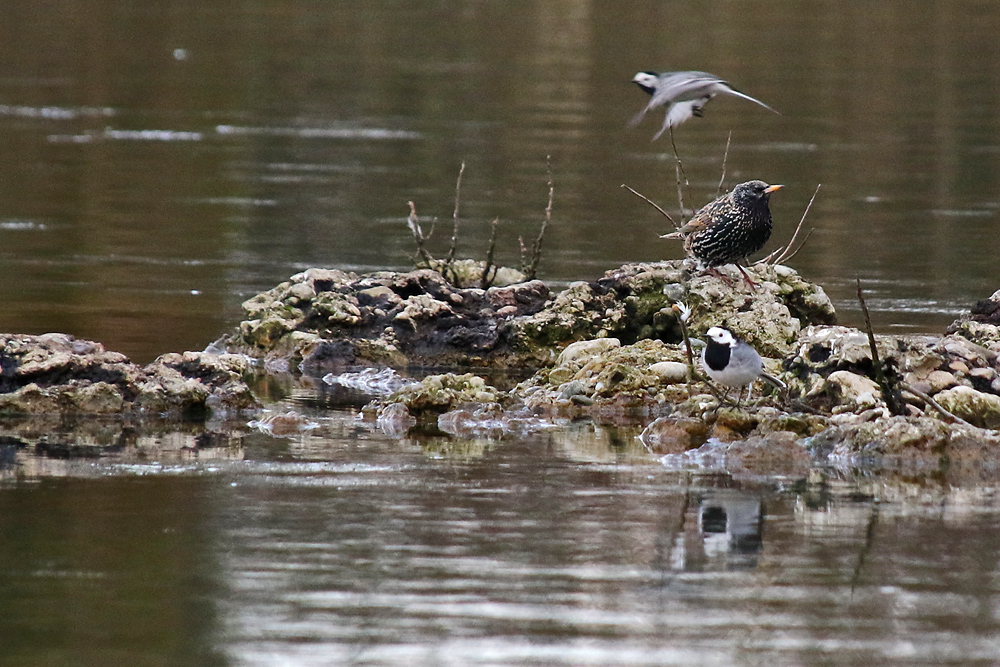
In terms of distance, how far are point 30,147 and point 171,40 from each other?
22.8 metres

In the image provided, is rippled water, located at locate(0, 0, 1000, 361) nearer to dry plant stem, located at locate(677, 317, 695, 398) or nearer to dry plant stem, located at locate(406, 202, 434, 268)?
dry plant stem, located at locate(406, 202, 434, 268)

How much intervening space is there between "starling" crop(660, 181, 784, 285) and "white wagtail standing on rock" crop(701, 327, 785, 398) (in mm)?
2114

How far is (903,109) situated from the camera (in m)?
35.3

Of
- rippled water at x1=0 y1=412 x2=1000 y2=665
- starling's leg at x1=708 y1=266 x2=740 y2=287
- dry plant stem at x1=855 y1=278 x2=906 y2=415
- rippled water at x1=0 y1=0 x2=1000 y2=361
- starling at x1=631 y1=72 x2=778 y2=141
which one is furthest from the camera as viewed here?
rippled water at x1=0 y1=0 x2=1000 y2=361

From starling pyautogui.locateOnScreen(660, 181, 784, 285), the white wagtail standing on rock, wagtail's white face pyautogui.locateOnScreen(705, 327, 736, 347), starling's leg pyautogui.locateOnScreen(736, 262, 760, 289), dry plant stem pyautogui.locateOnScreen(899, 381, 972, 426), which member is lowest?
dry plant stem pyautogui.locateOnScreen(899, 381, 972, 426)

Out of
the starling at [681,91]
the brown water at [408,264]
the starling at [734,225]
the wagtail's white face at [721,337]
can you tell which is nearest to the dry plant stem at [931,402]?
the brown water at [408,264]

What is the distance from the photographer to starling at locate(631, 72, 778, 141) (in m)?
11.4

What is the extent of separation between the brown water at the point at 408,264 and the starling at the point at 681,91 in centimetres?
218

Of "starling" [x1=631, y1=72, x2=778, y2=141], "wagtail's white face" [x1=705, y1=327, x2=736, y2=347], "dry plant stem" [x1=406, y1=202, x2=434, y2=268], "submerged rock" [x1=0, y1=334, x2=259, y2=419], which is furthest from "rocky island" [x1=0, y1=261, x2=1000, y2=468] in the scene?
"starling" [x1=631, y1=72, x2=778, y2=141]

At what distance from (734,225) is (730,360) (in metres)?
2.28

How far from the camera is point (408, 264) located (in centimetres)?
1795

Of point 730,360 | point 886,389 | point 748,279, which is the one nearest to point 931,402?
point 886,389

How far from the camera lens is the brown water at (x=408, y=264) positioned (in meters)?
6.91

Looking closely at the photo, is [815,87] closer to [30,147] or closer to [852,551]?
[30,147]
